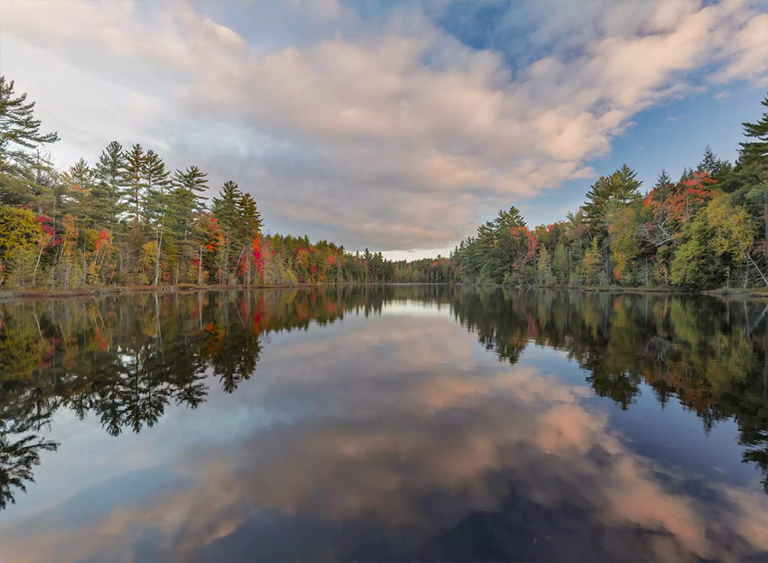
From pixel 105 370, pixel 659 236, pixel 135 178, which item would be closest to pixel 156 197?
pixel 135 178

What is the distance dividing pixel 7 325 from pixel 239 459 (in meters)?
20.4

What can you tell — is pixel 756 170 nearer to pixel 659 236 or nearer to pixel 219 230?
pixel 659 236

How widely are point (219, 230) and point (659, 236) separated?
70.7 metres

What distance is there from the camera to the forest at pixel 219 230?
33.1 meters

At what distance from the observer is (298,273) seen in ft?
375

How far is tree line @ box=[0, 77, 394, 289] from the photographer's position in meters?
31.5

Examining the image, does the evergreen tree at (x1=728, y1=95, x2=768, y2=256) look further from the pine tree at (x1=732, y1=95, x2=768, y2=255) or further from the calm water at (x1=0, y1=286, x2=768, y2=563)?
the calm water at (x1=0, y1=286, x2=768, y2=563)

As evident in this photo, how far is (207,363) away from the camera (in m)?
11.1

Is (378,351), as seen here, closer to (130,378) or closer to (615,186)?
(130,378)

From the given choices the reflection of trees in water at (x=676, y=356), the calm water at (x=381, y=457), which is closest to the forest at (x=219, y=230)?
the reflection of trees in water at (x=676, y=356)

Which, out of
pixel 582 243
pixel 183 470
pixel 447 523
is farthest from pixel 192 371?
A: pixel 582 243

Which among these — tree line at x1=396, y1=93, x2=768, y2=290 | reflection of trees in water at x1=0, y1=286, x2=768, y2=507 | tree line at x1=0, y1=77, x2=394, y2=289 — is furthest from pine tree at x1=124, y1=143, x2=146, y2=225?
tree line at x1=396, y1=93, x2=768, y2=290

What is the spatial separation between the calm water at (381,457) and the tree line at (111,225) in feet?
104

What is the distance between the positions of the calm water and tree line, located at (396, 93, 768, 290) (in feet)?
124
